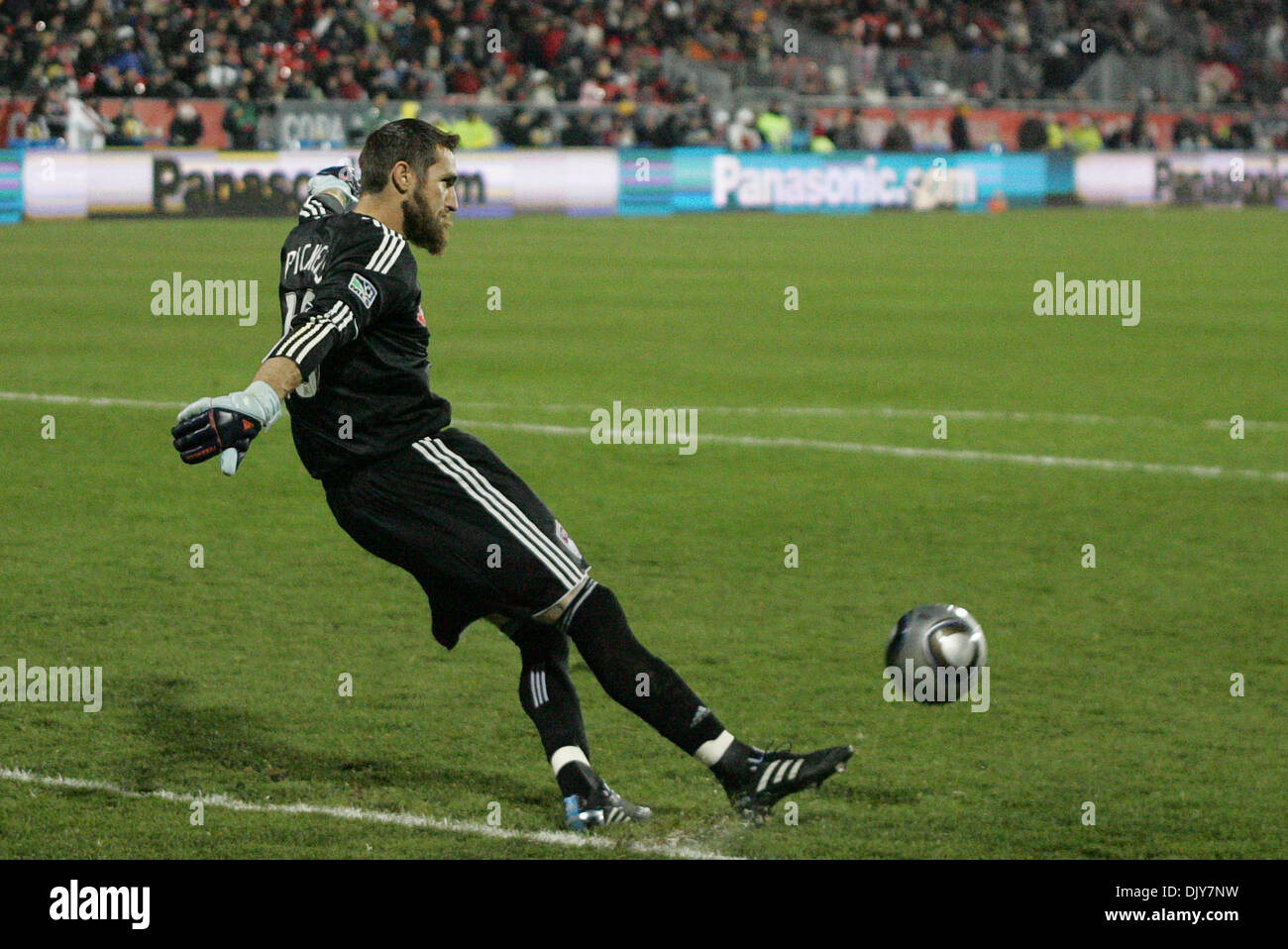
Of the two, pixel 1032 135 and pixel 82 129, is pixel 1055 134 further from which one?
pixel 82 129

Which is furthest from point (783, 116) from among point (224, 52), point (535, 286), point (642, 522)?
point (642, 522)

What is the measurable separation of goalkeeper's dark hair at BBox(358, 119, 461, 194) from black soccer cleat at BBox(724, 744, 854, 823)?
5.86ft

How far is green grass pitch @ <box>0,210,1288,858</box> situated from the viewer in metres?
5.14

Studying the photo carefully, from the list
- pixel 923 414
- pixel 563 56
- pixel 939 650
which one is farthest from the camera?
pixel 563 56

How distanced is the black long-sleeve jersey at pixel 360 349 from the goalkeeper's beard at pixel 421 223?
0.09 m

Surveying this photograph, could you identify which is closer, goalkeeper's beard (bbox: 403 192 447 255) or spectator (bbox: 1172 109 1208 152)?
goalkeeper's beard (bbox: 403 192 447 255)

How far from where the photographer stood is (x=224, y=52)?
32.0 meters

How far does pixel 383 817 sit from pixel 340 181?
175 cm

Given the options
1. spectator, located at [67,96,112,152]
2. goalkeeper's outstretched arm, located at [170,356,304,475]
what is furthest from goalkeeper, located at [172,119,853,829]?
spectator, located at [67,96,112,152]

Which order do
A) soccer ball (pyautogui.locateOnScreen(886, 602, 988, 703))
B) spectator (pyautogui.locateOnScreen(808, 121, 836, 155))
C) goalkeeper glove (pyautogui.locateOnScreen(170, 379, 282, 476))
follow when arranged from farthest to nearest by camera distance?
spectator (pyautogui.locateOnScreen(808, 121, 836, 155)), soccer ball (pyautogui.locateOnScreen(886, 602, 988, 703)), goalkeeper glove (pyautogui.locateOnScreen(170, 379, 282, 476))

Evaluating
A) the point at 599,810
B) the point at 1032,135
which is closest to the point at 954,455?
the point at 599,810

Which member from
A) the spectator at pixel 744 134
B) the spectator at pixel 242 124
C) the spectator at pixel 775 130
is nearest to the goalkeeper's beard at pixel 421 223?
the spectator at pixel 242 124

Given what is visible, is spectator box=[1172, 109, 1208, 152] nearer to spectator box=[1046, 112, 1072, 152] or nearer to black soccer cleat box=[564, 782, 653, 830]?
spectator box=[1046, 112, 1072, 152]

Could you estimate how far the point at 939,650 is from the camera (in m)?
5.72
